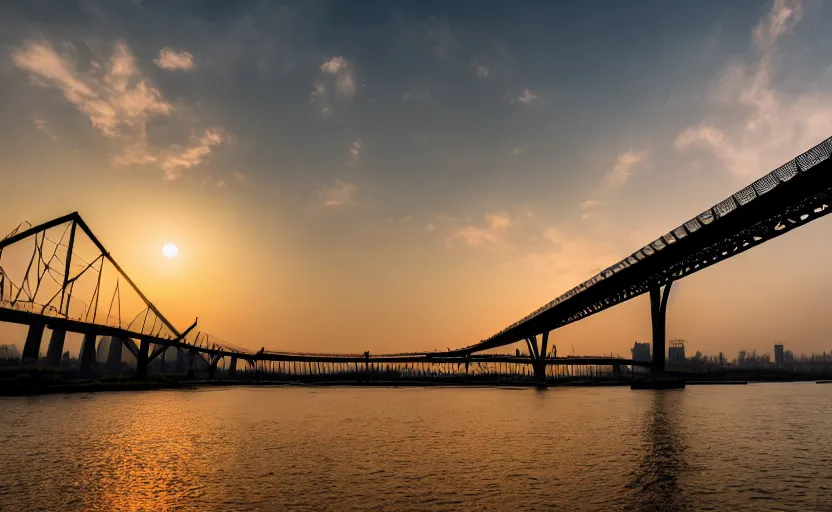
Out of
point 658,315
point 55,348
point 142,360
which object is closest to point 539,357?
point 658,315

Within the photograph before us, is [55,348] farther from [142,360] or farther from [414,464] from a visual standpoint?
[414,464]

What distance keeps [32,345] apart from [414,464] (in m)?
105

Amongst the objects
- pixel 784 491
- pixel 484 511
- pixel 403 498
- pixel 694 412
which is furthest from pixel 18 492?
pixel 694 412

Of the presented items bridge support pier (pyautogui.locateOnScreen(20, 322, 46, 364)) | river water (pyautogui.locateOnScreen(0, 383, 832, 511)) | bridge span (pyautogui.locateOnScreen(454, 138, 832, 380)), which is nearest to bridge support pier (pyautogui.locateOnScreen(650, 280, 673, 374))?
bridge span (pyautogui.locateOnScreen(454, 138, 832, 380))

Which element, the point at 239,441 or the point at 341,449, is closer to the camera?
the point at 341,449

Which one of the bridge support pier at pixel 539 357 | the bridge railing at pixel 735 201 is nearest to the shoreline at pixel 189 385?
the bridge support pier at pixel 539 357

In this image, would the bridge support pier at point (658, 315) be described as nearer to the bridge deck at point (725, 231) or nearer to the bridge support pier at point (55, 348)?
the bridge deck at point (725, 231)

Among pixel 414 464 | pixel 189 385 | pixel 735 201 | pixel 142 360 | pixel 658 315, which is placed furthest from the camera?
pixel 189 385

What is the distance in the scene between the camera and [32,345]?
10156 cm

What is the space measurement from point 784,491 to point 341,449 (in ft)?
73.9

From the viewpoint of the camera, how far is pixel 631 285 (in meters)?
96.2

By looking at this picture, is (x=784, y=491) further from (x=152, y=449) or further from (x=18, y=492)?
(x=152, y=449)

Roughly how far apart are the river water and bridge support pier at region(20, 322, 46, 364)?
60.0m

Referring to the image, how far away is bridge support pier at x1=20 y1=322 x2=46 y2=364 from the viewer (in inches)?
3923
